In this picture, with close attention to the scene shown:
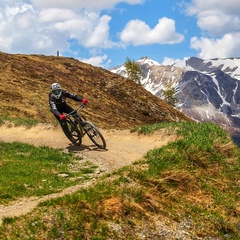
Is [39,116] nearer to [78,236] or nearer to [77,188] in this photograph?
[77,188]

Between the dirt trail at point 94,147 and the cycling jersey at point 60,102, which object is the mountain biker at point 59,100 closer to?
the cycling jersey at point 60,102

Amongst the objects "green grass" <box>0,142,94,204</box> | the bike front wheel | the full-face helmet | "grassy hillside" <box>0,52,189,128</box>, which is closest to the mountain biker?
the full-face helmet

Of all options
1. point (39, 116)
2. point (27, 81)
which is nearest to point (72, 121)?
point (39, 116)

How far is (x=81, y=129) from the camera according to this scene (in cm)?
2084

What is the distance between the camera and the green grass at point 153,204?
10797mm

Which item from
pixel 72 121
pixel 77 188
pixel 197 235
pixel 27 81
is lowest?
pixel 197 235

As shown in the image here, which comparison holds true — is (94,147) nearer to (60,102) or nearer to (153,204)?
(60,102)

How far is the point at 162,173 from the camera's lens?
47.5ft

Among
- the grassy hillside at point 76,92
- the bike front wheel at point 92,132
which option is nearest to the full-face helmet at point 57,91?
the bike front wheel at point 92,132

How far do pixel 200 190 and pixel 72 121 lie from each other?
362 inches

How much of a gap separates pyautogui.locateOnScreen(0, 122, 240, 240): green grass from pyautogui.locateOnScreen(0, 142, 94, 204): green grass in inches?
81.5

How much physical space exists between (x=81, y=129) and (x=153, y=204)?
9.15 m

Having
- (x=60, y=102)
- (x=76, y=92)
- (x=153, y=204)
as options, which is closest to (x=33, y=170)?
(x=60, y=102)

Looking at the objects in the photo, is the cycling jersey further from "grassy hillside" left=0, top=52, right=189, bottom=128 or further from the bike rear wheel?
"grassy hillside" left=0, top=52, right=189, bottom=128
